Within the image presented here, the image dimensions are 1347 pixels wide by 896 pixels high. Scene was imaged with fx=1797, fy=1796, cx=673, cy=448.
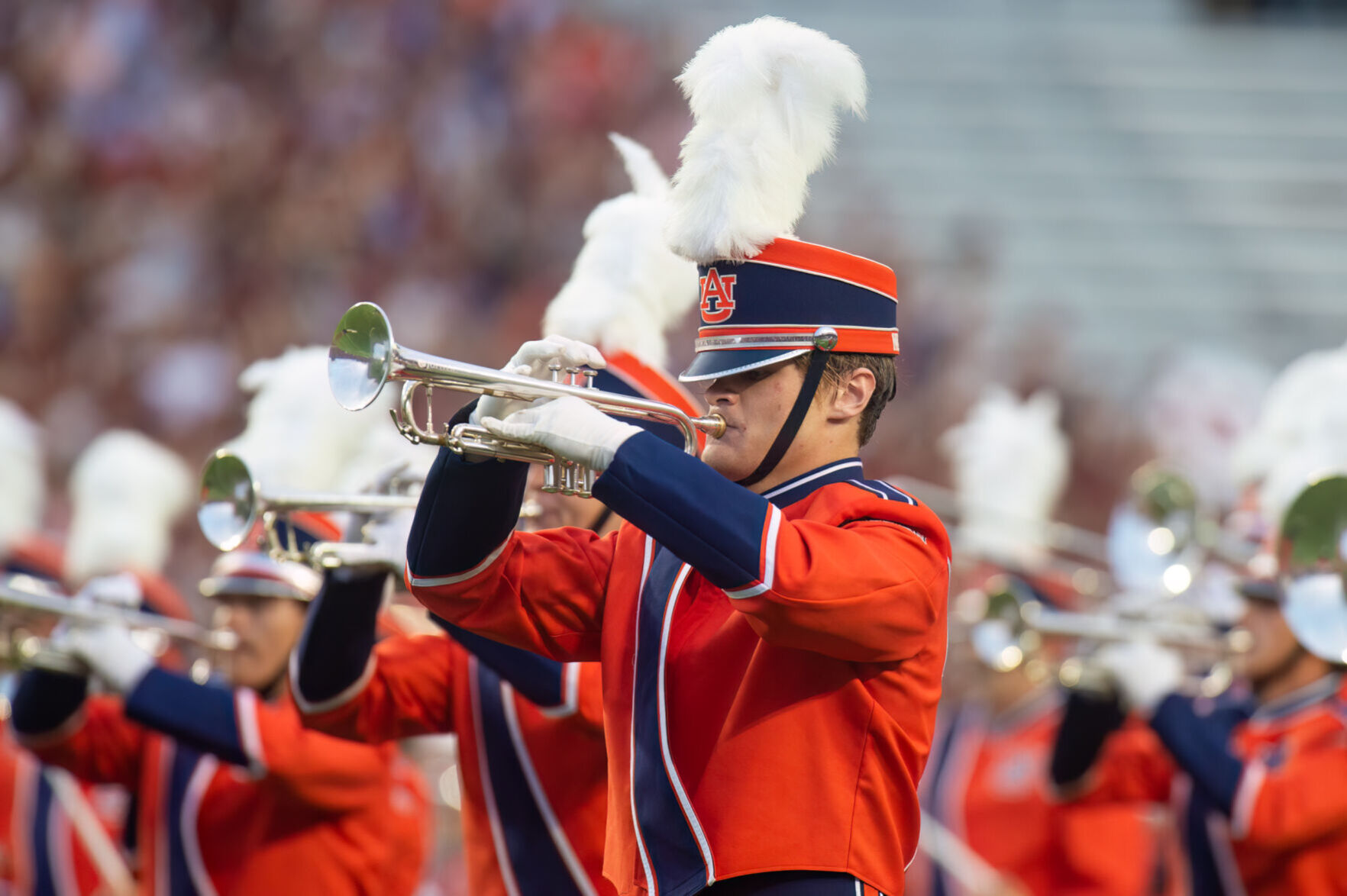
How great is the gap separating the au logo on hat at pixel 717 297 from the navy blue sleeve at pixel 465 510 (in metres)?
0.40

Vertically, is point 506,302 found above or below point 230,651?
above

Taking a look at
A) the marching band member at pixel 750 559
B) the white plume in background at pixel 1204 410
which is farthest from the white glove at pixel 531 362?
the white plume in background at pixel 1204 410

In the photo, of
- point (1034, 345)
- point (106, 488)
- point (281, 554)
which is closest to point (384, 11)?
point (1034, 345)

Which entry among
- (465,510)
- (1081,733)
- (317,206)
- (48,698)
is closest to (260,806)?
(48,698)

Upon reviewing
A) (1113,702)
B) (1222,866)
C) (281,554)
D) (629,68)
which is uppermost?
(629,68)

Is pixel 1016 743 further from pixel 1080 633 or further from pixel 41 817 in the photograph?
pixel 41 817

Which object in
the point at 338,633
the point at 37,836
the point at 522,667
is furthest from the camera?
the point at 37,836

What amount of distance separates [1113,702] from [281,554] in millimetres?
3189

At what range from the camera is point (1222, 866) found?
5355mm

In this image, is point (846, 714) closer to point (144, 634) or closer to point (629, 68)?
point (144, 634)

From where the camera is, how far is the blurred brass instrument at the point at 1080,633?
581 cm

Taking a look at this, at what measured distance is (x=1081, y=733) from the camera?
6.23 m

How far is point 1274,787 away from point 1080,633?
1.04 m

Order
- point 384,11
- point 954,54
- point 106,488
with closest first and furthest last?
point 106,488 < point 384,11 < point 954,54
